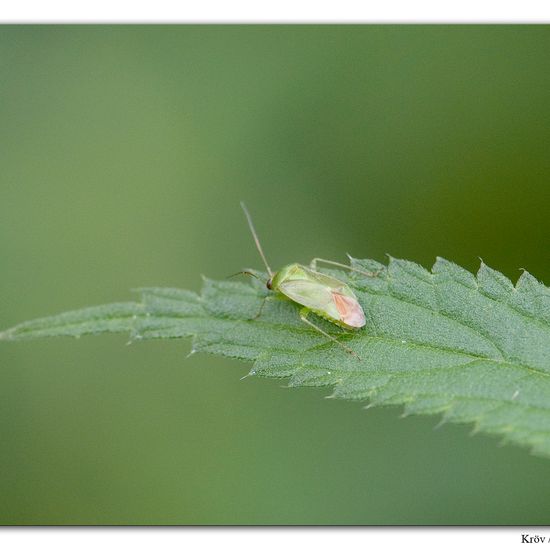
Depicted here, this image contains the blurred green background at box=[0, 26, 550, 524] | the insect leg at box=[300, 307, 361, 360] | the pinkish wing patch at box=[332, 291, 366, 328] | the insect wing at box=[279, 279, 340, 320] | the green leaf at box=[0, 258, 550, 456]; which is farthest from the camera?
the blurred green background at box=[0, 26, 550, 524]

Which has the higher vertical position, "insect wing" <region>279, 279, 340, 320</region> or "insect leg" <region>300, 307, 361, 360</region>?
"insect wing" <region>279, 279, 340, 320</region>

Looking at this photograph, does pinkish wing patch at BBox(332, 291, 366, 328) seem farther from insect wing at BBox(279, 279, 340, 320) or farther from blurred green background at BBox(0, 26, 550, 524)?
blurred green background at BBox(0, 26, 550, 524)

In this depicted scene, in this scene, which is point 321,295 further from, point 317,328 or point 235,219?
point 235,219

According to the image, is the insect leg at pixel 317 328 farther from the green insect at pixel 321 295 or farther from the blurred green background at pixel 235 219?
the blurred green background at pixel 235 219

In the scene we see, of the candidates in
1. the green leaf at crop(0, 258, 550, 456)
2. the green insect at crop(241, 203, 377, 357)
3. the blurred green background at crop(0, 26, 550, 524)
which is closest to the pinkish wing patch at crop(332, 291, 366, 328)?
the green insect at crop(241, 203, 377, 357)

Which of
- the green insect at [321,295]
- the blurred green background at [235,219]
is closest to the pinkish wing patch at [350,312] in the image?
the green insect at [321,295]

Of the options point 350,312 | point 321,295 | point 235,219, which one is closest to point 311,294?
point 321,295

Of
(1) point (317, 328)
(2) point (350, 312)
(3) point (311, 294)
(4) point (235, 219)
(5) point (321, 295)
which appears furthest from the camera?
(4) point (235, 219)
